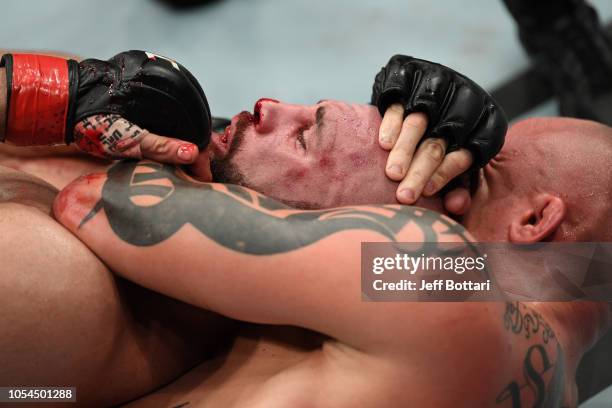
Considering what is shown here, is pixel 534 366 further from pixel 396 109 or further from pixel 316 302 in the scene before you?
pixel 396 109

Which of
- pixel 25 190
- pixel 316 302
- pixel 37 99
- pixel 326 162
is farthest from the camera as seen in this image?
pixel 326 162

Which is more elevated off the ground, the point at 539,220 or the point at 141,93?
the point at 141,93

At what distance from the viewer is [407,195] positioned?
1.39 meters

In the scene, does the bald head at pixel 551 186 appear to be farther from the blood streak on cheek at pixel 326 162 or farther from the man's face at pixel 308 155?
the blood streak on cheek at pixel 326 162

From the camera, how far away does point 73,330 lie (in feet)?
3.84

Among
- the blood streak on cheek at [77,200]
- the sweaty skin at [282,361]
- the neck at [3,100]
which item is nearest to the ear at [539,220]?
the sweaty skin at [282,361]

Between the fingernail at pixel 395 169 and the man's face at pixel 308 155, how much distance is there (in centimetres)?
2

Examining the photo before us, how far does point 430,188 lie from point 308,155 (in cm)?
23

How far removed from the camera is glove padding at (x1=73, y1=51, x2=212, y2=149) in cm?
126

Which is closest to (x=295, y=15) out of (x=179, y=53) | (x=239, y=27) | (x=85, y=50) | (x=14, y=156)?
(x=239, y=27)

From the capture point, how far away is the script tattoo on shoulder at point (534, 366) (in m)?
1.21

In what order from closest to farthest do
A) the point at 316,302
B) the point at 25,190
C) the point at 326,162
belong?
the point at 316,302 → the point at 25,190 → the point at 326,162

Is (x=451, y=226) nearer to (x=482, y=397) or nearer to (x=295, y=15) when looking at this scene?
(x=482, y=397)

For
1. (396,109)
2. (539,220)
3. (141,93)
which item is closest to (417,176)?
(396,109)
